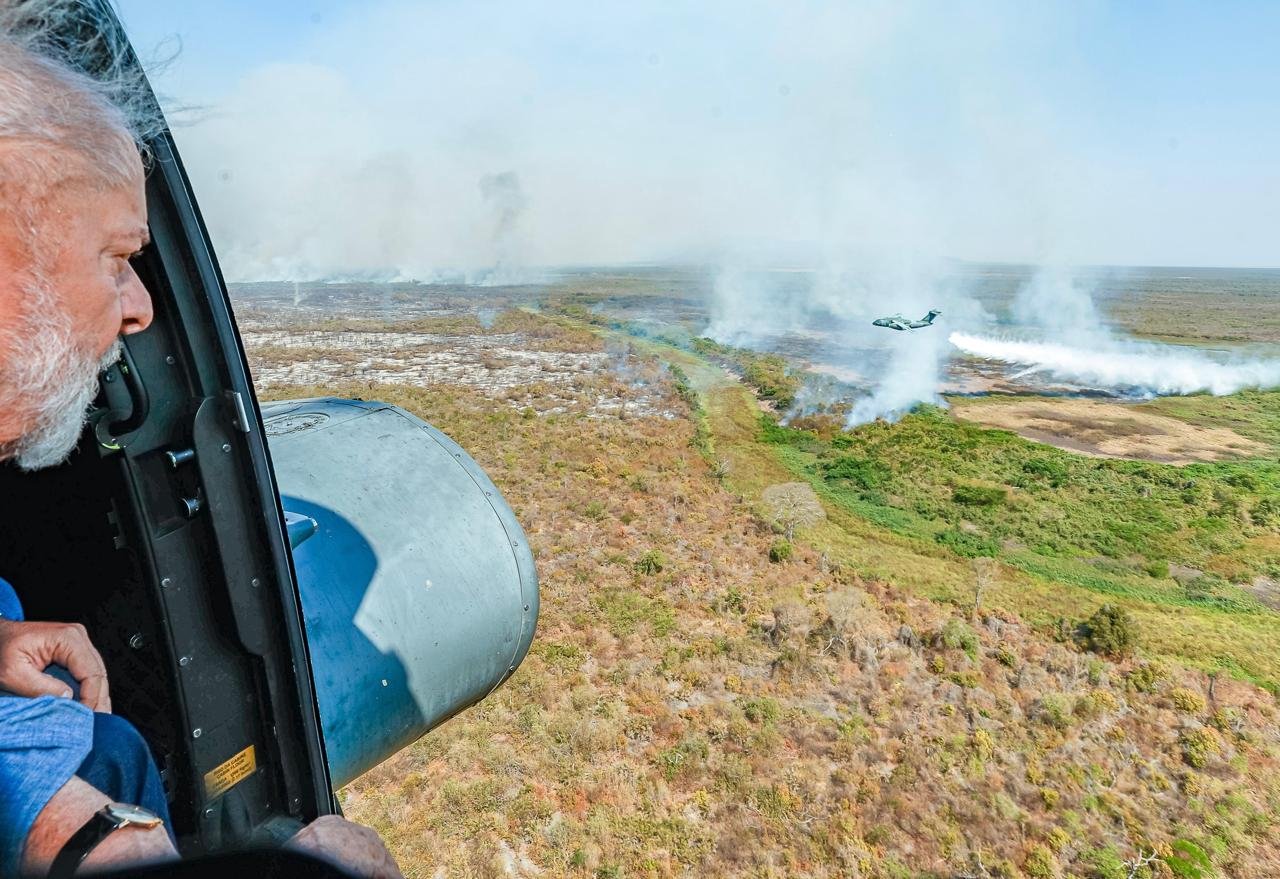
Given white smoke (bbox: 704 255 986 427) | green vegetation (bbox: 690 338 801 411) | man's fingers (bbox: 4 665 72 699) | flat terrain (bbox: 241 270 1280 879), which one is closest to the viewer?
man's fingers (bbox: 4 665 72 699)

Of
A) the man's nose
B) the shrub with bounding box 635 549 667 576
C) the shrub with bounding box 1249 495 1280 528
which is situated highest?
the man's nose

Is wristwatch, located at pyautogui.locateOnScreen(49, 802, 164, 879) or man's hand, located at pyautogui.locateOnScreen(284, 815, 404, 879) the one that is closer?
wristwatch, located at pyautogui.locateOnScreen(49, 802, 164, 879)

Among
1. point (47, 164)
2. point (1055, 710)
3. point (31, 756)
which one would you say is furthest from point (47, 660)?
point (1055, 710)

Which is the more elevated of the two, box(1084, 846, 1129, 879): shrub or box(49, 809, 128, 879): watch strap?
Result: box(49, 809, 128, 879): watch strap


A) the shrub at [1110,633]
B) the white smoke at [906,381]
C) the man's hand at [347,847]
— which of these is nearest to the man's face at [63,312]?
the man's hand at [347,847]

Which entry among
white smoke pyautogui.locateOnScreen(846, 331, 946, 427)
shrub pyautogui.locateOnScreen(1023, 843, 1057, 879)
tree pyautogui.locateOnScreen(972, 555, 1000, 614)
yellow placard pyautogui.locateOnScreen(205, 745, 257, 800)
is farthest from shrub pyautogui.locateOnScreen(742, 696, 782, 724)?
white smoke pyautogui.locateOnScreen(846, 331, 946, 427)

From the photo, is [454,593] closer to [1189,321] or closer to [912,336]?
[912,336]

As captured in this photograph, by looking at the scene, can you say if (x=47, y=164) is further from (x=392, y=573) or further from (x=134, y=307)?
(x=392, y=573)

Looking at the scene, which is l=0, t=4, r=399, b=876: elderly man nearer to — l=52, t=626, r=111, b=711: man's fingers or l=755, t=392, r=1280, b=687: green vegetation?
l=52, t=626, r=111, b=711: man's fingers
